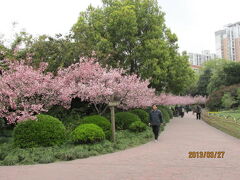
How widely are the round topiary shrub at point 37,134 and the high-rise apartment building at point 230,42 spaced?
12958 centimetres

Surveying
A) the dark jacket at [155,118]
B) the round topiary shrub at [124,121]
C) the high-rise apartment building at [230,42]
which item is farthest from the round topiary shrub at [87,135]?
the high-rise apartment building at [230,42]

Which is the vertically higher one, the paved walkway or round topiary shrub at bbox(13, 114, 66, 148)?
round topiary shrub at bbox(13, 114, 66, 148)

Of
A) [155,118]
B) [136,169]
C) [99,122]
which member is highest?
[155,118]

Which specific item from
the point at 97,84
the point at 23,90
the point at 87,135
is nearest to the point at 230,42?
the point at 97,84

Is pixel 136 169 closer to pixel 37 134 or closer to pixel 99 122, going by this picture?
pixel 37 134

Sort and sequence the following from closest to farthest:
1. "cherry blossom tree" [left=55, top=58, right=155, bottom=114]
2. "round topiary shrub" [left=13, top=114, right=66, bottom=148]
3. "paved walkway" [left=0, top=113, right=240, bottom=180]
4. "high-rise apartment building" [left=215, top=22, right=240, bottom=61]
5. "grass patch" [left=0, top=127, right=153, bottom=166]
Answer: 1. "paved walkway" [left=0, top=113, right=240, bottom=180]
2. "grass patch" [left=0, top=127, right=153, bottom=166]
3. "round topiary shrub" [left=13, top=114, right=66, bottom=148]
4. "cherry blossom tree" [left=55, top=58, right=155, bottom=114]
5. "high-rise apartment building" [left=215, top=22, right=240, bottom=61]

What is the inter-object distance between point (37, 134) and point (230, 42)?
5420 inches

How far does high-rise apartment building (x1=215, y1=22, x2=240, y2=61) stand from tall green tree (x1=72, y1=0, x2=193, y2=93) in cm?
11549

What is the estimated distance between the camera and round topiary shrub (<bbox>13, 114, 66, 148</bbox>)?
877 centimetres

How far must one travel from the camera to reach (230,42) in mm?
130000

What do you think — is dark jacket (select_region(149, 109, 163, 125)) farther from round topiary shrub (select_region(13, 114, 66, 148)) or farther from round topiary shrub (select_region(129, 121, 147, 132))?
round topiary shrub (select_region(13, 114, 66, 148))

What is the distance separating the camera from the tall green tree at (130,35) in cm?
2014

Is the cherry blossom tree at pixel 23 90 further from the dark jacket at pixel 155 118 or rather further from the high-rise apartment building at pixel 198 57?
the high-rise apartment building at pixel 198 57

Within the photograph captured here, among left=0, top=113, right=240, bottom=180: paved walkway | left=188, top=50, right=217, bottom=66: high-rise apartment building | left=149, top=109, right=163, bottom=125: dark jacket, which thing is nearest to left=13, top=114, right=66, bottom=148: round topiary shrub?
left=0, top=113, right=240, bottom=180: paved walkway
